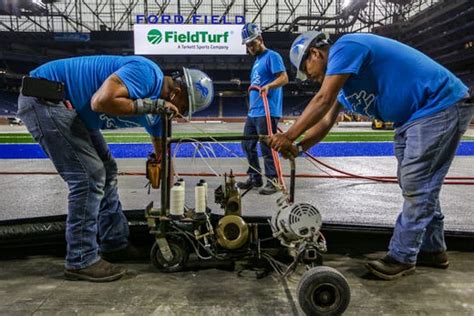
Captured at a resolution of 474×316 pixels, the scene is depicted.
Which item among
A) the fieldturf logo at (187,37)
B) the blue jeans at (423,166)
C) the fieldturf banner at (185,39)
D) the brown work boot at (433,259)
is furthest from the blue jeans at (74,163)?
the fieldturf logo at (187,37)

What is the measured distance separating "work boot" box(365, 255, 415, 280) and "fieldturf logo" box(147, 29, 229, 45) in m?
18.4

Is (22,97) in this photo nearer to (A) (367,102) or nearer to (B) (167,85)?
(B) (167,85)

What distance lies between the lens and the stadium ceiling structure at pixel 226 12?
27.4 meters

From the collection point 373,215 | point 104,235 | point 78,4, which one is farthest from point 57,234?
point 78,4

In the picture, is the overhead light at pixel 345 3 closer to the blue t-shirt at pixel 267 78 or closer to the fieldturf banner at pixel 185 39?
the fieldturf banner at pixel 185 39

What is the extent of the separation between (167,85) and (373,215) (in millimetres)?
2260

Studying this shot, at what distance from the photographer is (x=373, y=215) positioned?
3.60 m

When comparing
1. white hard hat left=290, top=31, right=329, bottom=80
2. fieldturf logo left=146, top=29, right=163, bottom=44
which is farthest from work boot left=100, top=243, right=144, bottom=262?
fieldturf logo left=146, top=29, right=163, bottom=44

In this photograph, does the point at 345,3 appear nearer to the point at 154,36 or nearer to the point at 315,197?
the point at 154,36

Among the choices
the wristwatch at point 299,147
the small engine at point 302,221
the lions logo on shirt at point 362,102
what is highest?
the lions logo on shirt at point 362,102

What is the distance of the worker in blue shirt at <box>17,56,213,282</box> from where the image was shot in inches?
83.4

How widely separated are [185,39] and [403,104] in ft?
61.7

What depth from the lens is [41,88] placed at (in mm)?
2092

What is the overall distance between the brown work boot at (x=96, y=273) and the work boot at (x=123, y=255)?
0.98ft
